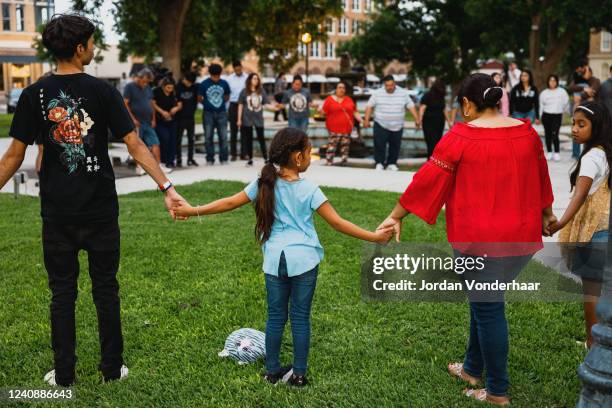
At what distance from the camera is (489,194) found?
3.56 m

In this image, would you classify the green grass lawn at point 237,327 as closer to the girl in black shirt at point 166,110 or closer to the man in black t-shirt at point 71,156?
the man in black t-shirt at point 71,156

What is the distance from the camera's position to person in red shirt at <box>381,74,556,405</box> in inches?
140

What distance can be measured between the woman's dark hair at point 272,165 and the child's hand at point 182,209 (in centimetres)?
50

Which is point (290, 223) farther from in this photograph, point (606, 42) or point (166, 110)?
point (606, 42)

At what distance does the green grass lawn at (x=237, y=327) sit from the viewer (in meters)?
3.99

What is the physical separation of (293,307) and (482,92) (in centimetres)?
148

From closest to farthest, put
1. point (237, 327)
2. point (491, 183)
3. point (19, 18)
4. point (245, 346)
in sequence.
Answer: point (491, 183) → point (245, 346) → point (237, 327) → point (19, 18)

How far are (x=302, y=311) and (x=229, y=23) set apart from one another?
24260mm

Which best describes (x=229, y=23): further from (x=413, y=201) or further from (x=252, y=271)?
(x=413, y=201)

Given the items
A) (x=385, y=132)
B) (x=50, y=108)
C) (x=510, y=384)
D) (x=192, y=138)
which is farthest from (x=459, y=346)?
(x=192, y=138)

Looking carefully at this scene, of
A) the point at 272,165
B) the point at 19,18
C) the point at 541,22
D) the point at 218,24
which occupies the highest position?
the point at 19,18

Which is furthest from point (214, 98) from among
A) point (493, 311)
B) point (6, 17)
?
point (6, 17)

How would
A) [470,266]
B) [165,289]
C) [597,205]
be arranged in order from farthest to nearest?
[165,289], [597,205], [470,266]

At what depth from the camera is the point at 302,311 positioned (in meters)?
3.92
